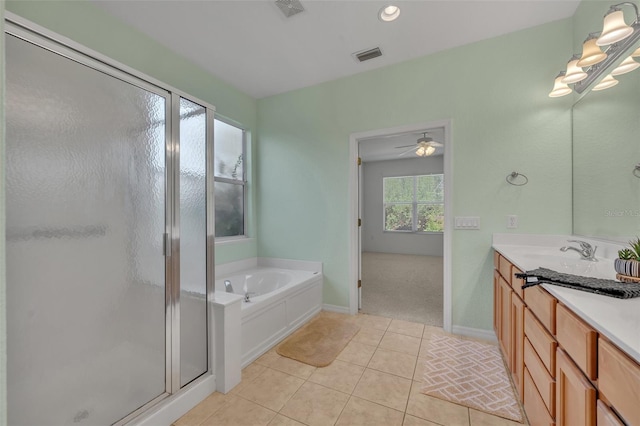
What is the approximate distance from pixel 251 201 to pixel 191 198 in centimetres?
182

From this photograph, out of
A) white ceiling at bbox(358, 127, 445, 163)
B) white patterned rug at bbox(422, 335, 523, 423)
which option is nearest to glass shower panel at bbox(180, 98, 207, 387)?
white patterned rug at bbox(422, 335, 523, 423)

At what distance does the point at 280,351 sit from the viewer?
2.20m

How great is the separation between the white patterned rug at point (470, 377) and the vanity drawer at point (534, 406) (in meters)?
0.17

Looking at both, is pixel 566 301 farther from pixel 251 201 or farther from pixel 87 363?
pixel 251 201

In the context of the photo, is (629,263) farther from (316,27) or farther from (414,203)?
(414,203)

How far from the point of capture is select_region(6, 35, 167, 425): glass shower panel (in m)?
1.01

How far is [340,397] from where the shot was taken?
165 cm

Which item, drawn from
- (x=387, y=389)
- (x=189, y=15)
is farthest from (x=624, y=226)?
(x=189, y=15)

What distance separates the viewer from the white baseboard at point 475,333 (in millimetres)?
2359

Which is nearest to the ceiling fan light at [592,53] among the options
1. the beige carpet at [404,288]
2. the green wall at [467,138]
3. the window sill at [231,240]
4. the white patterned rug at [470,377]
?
the green wall at [467,138]

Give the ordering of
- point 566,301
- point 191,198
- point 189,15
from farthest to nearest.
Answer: point 189,15, point 191,198, point 566,301

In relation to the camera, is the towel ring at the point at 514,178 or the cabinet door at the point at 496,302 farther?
the towel ring at the point at 514,178

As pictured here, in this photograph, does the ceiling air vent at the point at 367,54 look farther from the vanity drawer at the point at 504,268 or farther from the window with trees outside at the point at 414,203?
the window with trees outside at the point at 414,203

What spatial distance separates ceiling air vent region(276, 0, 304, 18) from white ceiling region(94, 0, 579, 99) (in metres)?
0.04
